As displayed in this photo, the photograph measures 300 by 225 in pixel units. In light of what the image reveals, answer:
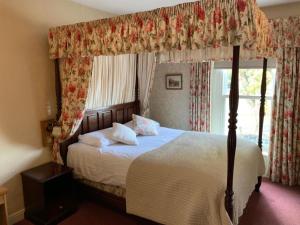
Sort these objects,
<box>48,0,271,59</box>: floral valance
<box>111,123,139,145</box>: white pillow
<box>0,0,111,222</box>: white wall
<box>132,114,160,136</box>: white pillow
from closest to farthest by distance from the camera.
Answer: <box>48,0,271,59</box>: floral valance, <box>0,0,111,222</box>: white wall, <box>111,123,139,145</box>: white pillow, <box>132,114,160,136</box>: white pillow

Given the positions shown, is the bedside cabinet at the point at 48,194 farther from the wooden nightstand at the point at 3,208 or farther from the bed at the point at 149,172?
the wooden nightstand at the point at 3,208

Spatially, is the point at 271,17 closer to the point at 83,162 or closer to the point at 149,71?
the point at 149,71

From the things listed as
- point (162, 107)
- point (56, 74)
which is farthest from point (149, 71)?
point (56, 74)

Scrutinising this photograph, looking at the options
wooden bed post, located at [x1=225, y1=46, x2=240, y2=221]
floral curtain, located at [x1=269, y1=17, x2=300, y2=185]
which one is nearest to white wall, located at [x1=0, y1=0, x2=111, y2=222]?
wooden bed post, located at [x1=225, y1=46, x2=240, y2=221]

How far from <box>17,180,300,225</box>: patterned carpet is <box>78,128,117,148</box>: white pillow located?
2.62 ft

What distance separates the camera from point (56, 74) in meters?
3.07

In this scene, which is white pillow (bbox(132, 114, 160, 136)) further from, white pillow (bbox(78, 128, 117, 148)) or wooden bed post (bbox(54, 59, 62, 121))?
wooden bed post (bbox(54, 59, 62, 121))

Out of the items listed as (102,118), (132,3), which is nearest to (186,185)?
(102,118)

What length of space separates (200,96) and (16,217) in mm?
3264

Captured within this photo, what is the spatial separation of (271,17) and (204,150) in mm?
2340

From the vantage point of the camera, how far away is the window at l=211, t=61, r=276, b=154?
12.8 ft

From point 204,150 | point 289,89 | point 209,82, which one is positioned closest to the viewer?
point 204,150

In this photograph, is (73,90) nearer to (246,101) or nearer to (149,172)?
(149,172)

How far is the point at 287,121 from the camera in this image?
3531 mm
